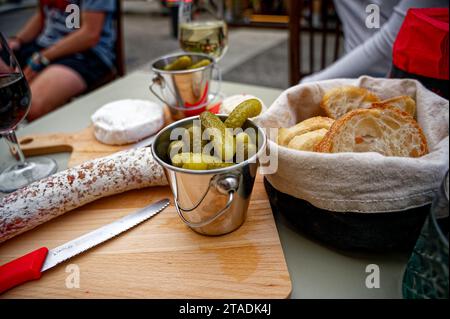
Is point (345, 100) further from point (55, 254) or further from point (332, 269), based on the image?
point (55, 254)

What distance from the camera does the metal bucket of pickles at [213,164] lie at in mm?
437

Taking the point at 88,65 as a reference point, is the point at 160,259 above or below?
below

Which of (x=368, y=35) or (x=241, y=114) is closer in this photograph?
(x=241, y=114)

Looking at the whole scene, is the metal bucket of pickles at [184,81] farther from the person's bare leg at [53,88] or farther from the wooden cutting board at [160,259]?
the person's bare leg at [53,88]

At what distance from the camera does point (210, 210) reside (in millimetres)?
480

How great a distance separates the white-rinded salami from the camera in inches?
20.6

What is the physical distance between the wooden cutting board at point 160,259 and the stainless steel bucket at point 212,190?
3 centimetres

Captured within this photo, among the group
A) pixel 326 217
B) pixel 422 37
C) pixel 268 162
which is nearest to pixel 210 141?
pixel 268 162

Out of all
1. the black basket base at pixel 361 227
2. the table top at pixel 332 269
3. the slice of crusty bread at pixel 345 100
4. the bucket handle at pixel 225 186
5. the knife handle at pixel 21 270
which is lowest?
the table top at pixel 332 269

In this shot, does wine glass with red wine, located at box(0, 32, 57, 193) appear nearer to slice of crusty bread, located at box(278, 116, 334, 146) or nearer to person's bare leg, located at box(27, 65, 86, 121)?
slice of crusty bread, located at box(278, 116, 334, 146)

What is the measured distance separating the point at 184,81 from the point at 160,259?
45 cm

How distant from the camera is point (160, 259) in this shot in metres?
0.49

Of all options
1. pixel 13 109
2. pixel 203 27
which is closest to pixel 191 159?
pixel 13 109

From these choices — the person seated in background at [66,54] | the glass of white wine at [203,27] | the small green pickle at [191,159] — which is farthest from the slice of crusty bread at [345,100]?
the person seated in background at [66,54]
